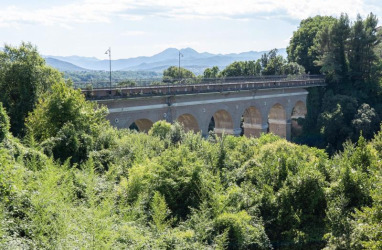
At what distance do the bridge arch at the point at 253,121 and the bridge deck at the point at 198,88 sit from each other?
3010 mm

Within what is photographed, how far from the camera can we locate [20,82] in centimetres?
2769

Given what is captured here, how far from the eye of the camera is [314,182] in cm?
1802

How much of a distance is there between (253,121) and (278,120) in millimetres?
6415

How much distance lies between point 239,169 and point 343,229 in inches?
267

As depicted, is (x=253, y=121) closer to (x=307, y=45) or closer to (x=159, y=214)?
(x=307, y=45)

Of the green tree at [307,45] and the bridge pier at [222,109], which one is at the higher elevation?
the green tree at [307,45]

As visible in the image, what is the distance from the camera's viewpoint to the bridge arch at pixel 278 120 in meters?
55.1

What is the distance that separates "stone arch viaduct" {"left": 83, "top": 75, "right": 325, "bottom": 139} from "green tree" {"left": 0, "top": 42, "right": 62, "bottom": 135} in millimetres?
4793

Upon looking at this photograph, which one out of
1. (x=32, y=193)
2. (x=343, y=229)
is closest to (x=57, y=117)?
(x=32, y=193)

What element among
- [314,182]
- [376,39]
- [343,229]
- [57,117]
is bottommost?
[343,229]

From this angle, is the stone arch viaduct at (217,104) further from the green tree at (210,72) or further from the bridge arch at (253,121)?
the green tree at (210,72)

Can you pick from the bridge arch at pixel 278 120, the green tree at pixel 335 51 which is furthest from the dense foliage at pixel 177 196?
the green tree at pixel 335 51

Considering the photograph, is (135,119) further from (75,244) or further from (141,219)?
(75,244)

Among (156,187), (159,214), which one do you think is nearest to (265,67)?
(156,187)
